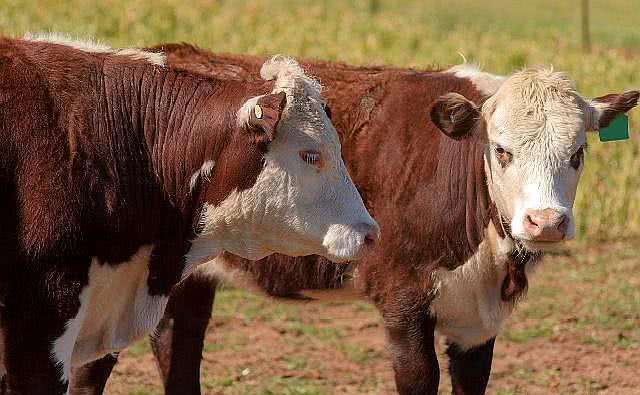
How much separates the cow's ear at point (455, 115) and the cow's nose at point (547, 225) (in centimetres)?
74

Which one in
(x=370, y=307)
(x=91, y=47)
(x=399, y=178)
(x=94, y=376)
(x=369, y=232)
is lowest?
(x=370, y=307)

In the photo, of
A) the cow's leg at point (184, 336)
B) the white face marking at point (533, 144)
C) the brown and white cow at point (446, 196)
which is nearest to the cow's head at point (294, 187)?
the brown and white cow at point (446, 196)

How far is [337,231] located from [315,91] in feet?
1.94

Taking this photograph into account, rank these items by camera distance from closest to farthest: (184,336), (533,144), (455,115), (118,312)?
(118,312) → (533,144) → (455,115) → (184,336)

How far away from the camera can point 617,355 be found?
8.51 m

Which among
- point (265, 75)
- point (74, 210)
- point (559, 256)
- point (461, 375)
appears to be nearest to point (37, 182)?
point (74, 210)

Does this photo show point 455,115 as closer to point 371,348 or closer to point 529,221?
point 529,221

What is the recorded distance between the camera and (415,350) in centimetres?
621

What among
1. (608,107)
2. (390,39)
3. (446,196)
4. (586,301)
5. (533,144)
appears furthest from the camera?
(390,39)

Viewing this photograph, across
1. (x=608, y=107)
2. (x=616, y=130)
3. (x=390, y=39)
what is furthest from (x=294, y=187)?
(x=390, y=39)

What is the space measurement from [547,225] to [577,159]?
54 cm

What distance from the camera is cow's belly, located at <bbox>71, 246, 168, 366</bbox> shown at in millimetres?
5020

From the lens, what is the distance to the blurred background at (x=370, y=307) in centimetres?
814

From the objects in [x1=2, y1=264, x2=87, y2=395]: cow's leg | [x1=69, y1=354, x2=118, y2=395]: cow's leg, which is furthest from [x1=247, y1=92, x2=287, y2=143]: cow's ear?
[x1=69, y1=354, x2=118, y2=395]: cow's leg
